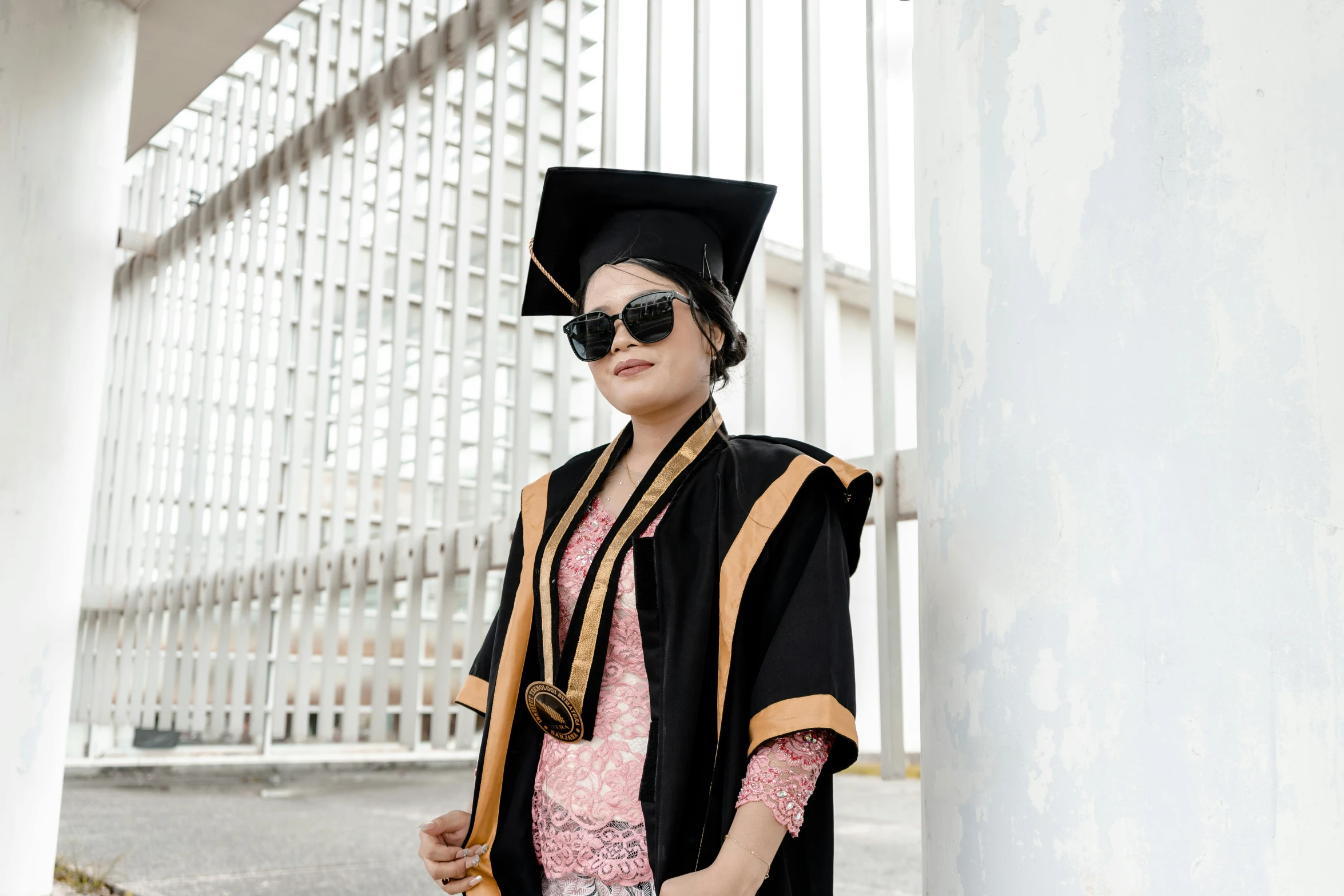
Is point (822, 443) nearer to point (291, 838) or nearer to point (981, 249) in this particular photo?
point (981, 249)

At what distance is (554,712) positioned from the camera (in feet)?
4.73

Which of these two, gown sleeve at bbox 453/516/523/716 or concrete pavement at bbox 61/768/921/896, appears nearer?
gown sleeve at bbox 453/516/523/716

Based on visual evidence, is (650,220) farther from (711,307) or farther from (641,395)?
(641,395)

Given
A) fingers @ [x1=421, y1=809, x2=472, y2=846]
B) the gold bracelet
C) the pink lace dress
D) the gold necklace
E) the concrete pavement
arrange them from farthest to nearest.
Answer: the concrete pavement, the gold necklace, fingers @ [x1=421, y1=809, x2=472, y2=846], the pink lace dress, the gold bracelet

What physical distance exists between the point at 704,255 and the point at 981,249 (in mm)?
410

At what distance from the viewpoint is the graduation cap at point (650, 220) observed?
1588 mm

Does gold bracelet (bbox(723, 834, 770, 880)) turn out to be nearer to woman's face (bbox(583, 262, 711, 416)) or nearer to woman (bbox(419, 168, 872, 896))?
woman (bbox(419, 168, 872, 896))

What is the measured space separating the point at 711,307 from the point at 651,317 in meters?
0.11

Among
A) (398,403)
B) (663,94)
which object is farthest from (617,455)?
(398,403)

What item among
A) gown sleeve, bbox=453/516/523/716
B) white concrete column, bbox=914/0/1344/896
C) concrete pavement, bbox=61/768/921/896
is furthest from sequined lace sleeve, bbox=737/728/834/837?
concrete pavement, bbox=61/768/921/896

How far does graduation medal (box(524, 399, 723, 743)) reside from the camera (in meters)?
1.43

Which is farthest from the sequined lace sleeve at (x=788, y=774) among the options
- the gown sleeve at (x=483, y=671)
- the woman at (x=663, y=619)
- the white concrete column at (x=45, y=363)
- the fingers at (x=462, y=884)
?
the white concrete column at (x=45, y=363)

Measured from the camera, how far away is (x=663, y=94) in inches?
123

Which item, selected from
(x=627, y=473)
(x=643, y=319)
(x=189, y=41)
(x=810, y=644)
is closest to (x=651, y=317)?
(x=643, y=319)
